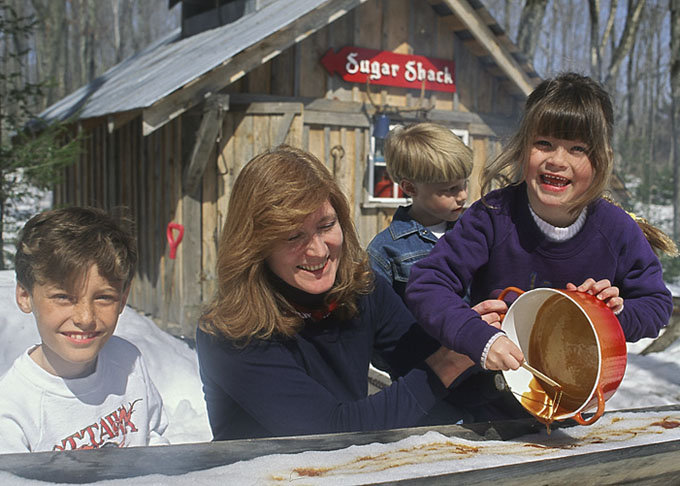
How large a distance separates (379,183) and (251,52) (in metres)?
2.32

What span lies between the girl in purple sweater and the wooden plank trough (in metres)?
0.46

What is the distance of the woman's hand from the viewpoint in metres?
1.78

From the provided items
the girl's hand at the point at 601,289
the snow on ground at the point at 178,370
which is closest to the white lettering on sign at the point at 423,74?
the snow on ground at the point at 178,370

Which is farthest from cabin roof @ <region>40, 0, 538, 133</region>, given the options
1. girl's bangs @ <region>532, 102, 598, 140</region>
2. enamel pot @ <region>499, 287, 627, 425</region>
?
enamel pot @ <region>499, 287, 627, 425</region>

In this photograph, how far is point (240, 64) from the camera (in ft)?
21.5

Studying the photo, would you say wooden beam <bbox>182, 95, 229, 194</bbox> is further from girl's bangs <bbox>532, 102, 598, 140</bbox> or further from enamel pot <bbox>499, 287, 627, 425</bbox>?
enamel pot <bbox>499, 287, 627, 425</bbox>

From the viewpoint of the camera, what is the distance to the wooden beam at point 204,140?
6.44m

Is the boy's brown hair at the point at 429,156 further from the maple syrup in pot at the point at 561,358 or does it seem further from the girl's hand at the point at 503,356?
the girl's hand at the point at 503,356

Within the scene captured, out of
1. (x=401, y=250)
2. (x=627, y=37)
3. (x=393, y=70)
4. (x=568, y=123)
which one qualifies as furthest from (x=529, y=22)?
(x=568, y=123)

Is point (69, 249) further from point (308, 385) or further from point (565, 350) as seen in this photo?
point (565, 350)

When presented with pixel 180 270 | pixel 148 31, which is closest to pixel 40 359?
pixel 180 270

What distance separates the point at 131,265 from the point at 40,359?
37 cm

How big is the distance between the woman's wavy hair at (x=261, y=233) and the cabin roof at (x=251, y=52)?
4.40 metres

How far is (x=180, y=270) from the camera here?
291 inches
